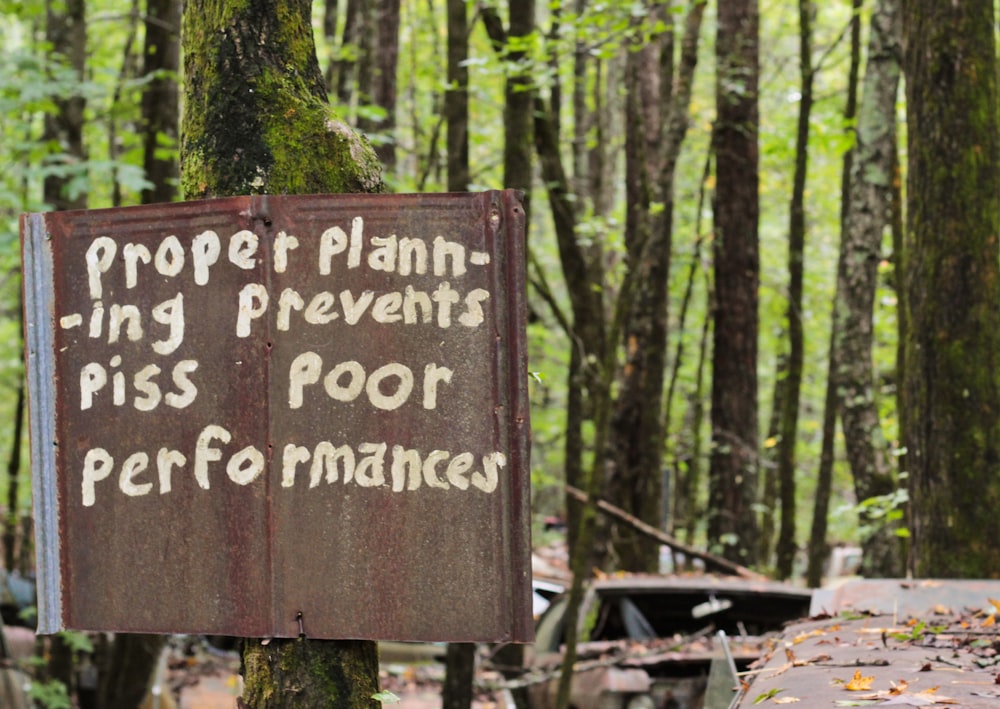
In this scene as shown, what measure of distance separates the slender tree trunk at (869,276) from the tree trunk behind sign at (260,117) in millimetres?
9554

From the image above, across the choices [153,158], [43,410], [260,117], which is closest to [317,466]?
[43,410]

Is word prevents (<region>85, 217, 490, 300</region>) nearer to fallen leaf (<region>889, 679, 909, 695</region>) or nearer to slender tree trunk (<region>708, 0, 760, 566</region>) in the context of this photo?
fallen leaf (<region>889, 679, 909, 695</region>)

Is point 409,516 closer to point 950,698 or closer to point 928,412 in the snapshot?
point 950,698

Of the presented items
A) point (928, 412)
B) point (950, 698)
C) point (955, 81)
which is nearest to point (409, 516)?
point (950, 698)

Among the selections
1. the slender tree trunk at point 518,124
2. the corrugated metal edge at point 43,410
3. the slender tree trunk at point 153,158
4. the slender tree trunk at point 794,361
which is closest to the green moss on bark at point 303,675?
the corrugated metal edge at point 43,410

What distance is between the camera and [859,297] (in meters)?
12.2

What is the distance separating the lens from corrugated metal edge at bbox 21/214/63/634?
2.94 m

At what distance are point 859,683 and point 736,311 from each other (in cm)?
1275

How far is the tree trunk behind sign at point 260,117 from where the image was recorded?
122 inches

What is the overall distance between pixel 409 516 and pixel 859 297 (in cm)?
1028

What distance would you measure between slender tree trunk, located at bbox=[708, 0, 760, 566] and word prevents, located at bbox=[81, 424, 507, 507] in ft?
43.3

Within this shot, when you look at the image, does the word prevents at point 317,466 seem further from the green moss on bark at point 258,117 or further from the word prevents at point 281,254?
the green moss on bark at point 258,117

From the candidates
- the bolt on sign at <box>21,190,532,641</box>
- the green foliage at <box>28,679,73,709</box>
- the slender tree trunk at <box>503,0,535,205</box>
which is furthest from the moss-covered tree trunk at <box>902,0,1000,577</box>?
the green foliage at <box>28,679,73,709</box>

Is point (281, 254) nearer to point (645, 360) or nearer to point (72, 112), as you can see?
point (72, 112)
